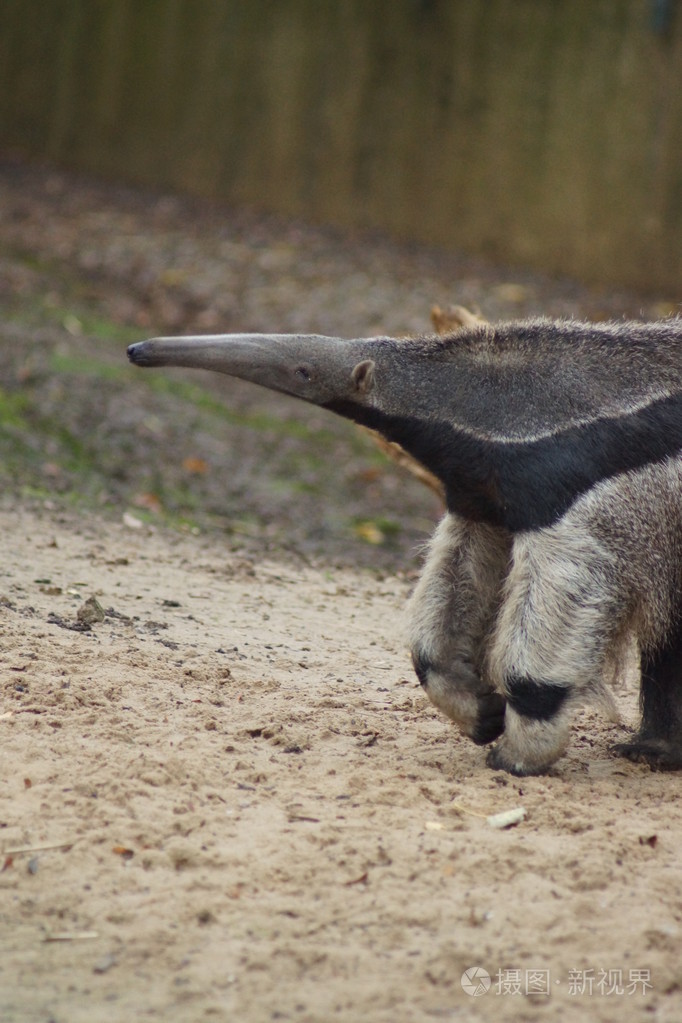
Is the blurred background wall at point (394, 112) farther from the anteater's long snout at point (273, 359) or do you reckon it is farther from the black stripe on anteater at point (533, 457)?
the anteater's long snout at point (273, 359)

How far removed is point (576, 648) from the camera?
13.1 feet

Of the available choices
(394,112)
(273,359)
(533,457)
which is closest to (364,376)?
(273,359)

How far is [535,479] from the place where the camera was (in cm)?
394

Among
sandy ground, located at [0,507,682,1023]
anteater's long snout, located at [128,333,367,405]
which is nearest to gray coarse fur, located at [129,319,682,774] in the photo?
anteater's long snout, located at [128,333,367,405]

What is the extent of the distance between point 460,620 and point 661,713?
83cm

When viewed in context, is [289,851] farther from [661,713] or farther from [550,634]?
[661,713]

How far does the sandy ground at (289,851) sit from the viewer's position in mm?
2727

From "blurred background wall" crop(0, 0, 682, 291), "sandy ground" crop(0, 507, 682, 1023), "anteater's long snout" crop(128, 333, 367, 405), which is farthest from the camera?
"blurred background wall" crop(0, 0, 682, 291)

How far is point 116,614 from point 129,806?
75.7 inches

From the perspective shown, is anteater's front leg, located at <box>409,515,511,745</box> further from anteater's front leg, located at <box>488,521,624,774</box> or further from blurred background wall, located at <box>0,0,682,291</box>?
blurred background wall, located at <box>0,0,682,291</box>

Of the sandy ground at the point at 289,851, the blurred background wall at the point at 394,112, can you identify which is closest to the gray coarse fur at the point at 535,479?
the sandy ground at the point at 289,851

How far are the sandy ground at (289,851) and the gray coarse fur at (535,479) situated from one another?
28 centimetres

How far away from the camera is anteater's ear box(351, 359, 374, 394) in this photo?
13.8 feet

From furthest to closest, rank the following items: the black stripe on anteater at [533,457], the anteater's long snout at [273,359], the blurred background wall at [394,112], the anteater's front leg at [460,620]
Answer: the blurred background wall at [394,112] → the anteater's front leg at [460,620] → the anteater's long snout at [273,359] → the black stripe on anteater at [533,457]
